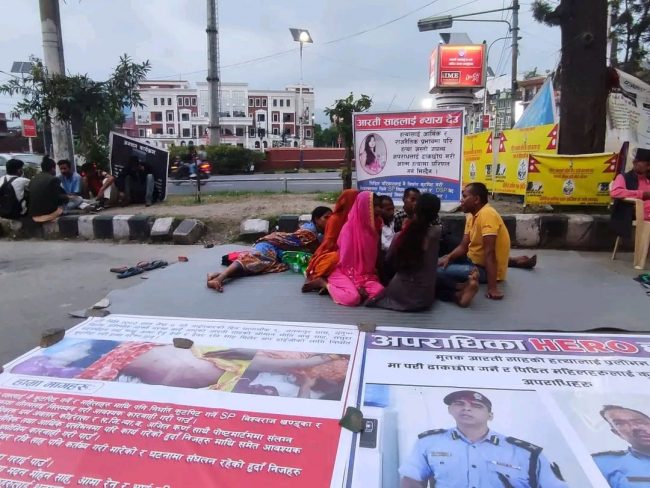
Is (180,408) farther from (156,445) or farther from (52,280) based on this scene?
(52,280)

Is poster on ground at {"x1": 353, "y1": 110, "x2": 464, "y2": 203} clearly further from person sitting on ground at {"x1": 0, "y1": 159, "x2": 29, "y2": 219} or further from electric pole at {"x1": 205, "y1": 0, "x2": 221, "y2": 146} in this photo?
electric pole at {"x1": 205, "y1": 0, "x2": 221, "y2": 146}

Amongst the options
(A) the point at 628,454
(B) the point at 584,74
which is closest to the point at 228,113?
(B) the point at 584,74

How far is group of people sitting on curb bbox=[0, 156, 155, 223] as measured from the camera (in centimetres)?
680

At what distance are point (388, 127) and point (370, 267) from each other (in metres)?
2.45

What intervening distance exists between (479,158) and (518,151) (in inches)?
55.2

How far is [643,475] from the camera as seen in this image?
1741 mm

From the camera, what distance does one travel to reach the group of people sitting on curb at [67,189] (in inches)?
268

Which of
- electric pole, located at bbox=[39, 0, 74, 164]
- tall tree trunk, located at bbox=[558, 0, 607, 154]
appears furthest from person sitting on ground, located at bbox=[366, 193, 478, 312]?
electric pole, located at bbox=[39, 0, 74, 164]

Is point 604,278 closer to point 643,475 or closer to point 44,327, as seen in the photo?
point 643,475

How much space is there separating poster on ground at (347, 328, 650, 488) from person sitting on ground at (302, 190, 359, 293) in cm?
116

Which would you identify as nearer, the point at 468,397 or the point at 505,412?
the point at 505,412

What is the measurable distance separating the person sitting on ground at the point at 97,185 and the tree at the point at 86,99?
90 centimetres

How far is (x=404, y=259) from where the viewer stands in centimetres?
350

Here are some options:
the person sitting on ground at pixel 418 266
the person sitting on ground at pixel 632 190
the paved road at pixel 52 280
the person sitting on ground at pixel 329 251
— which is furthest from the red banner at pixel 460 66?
the person sitting on ground at pixel 418 266
